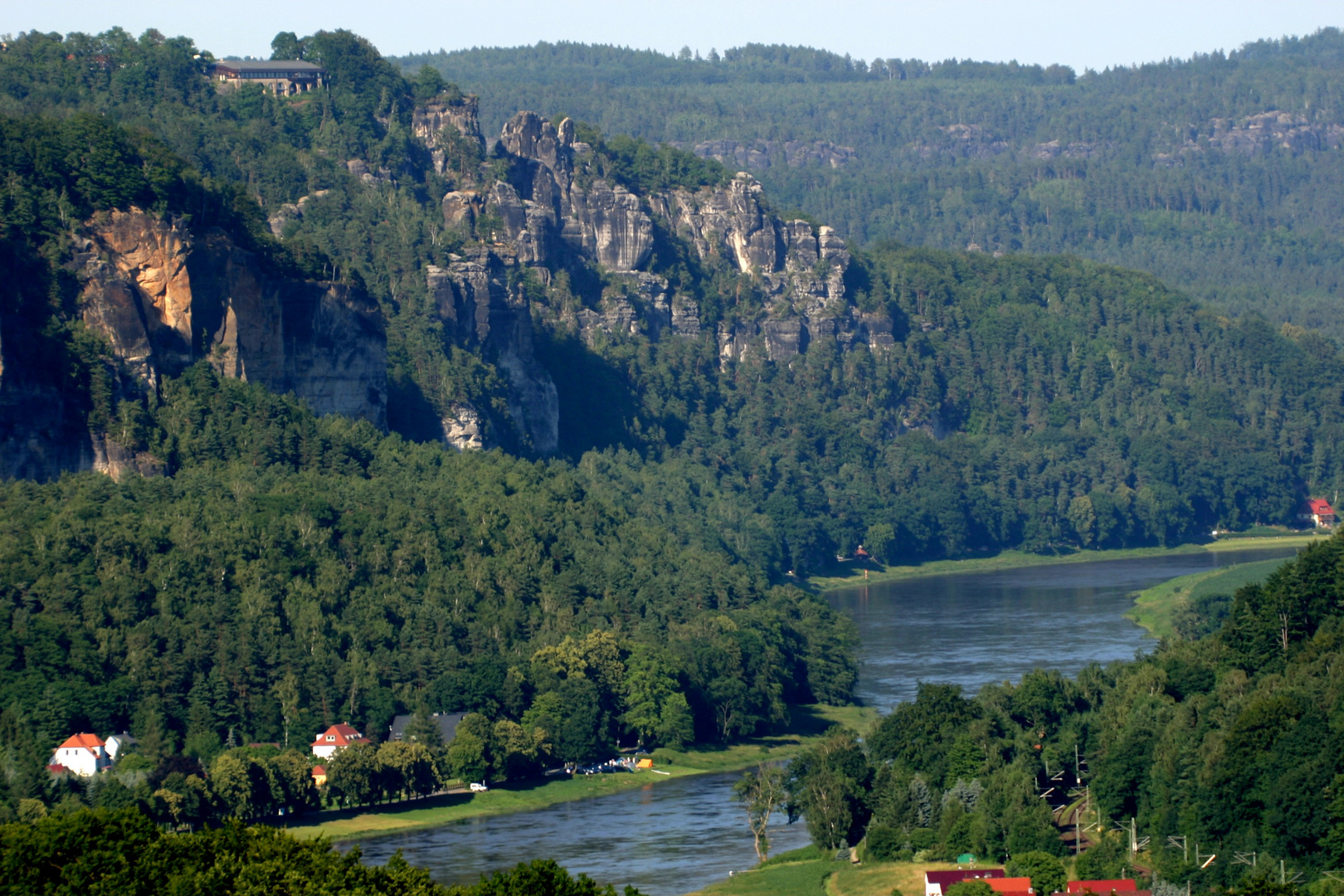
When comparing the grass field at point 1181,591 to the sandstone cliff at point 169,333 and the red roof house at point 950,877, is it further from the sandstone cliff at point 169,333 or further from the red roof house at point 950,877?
the red roof house at point 950,877

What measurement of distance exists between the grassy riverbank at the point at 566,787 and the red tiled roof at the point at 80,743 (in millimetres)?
12058

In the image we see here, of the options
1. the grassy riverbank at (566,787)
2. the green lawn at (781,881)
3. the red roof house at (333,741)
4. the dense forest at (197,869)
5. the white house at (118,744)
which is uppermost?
the dense forest at (197,869)

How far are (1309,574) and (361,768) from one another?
154ft

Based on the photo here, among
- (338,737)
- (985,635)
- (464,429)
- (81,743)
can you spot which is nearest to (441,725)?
(338,737)

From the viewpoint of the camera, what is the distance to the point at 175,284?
151 meters

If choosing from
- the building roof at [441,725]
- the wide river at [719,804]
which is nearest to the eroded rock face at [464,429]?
the wide river at [719,804]

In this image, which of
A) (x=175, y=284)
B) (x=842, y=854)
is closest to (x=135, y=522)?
(x=175, y=284)

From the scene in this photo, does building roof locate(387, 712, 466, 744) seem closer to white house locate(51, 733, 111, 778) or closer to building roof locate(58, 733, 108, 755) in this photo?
building roof locate(58, 733, 108, 755)

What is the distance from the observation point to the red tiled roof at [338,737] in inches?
4550

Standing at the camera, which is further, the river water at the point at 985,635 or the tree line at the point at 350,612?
the river water at the point at 985,635

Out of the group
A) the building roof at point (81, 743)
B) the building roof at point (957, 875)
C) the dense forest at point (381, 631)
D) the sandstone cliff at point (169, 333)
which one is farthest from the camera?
the sandstone cliff at point (169, 333)

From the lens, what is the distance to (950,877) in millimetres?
86125

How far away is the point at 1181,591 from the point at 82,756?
98918mm

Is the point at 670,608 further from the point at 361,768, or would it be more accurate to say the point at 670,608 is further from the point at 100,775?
the point at 100,775
